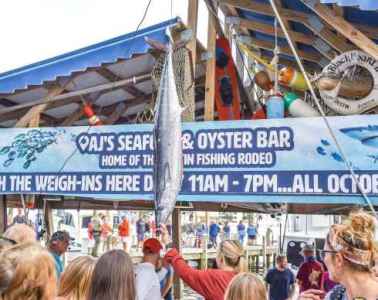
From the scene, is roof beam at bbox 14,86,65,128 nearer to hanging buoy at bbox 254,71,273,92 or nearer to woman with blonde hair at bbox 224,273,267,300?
hanging buoy at bbox 254,71,273,92

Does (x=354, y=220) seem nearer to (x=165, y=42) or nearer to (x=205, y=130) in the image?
(x=205, y=130)

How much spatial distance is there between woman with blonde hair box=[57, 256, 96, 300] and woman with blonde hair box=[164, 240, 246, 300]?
3.00 ft

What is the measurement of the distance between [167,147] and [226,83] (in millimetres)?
1663

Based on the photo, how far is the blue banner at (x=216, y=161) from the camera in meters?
4.08

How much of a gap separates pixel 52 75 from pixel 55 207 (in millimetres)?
3417

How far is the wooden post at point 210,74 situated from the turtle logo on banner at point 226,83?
24cm

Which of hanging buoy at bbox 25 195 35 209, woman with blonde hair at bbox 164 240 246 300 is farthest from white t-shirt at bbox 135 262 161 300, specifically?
hanging buoy at bbox 25 195 35 209

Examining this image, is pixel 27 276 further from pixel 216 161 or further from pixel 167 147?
pixel 216 161

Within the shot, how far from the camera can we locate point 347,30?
14.4 feet

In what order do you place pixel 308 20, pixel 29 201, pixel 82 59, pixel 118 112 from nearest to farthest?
A: 1. pixel 82 59
2. pixel 308 20
3. pixel 29 201
4. pixel 118 112

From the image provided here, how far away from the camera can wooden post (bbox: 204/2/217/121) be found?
5031 millimetres

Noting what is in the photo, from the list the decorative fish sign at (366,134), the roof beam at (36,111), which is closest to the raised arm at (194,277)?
the decorative fish sign at (366,134)

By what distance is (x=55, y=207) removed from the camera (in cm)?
821

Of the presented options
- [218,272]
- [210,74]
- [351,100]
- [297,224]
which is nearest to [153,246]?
[218,272]
